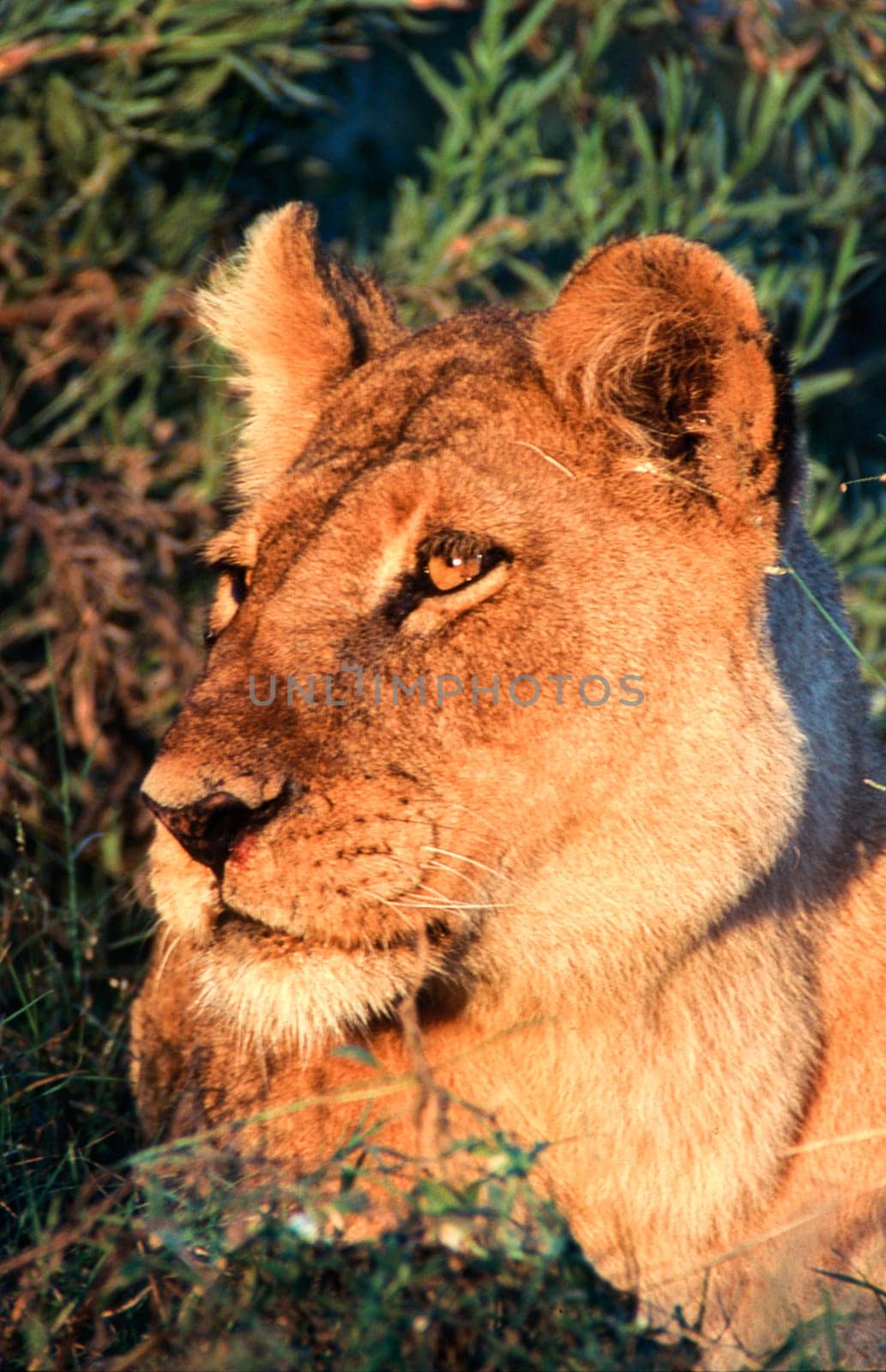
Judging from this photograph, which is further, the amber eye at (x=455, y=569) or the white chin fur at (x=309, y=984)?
the amber eye at (x=455, y=569)

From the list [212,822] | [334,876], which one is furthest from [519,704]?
[212,822]

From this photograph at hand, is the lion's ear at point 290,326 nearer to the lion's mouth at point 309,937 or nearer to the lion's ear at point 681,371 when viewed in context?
the lion's ear at point 681,371

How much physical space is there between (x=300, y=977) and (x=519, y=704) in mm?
548

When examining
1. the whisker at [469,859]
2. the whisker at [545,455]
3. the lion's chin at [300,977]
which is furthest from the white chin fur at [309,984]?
the whisker at [545,455]

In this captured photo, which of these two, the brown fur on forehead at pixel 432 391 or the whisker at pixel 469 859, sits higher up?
the brown fur on forehead at pixel 432 391

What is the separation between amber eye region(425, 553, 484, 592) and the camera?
A: 265cm

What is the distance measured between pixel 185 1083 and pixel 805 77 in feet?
13.9

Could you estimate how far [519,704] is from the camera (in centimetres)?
253

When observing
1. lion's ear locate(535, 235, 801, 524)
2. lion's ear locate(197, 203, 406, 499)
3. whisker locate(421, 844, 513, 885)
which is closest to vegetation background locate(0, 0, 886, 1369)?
lion's ear locate(197, 203, 406, 499)

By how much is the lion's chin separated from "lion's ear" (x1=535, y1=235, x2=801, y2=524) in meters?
0.91

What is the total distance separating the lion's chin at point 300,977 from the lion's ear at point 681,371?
908 mm

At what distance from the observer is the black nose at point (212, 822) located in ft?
8.02

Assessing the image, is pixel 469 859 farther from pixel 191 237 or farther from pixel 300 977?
pixel 191 237

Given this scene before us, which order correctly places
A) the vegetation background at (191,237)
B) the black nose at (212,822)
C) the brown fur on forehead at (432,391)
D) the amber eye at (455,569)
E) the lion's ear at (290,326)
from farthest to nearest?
the vegetation background at (191,237) < the lion's ear at (290,326) < the brown fur on forehead at (432,391) < the amber eye at (455,569) < the black nose at (212,822)
